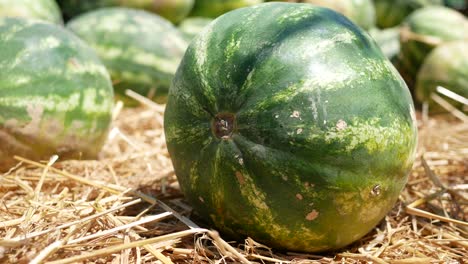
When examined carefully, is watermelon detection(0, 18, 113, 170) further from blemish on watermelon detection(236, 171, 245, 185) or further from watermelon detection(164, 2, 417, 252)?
blemish on watermelon detection(236, 171, 245, 185)

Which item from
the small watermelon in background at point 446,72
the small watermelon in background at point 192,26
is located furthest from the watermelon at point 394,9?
the small watermelon in background at point 192,26

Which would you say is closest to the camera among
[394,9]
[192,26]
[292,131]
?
[292,131]

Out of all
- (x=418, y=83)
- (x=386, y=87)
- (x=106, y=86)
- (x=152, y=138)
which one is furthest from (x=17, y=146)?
(x=418, y=83)

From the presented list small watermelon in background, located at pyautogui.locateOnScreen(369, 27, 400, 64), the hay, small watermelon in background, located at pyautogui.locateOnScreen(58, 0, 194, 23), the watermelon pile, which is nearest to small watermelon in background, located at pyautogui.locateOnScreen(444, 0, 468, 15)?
small watermelon in background, located at pyautogui.locateOnScreen(369, 27, 400, 64)

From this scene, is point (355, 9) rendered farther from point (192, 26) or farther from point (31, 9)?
point (31, 9)

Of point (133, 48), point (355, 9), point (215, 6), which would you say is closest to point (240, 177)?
point (133, 48)

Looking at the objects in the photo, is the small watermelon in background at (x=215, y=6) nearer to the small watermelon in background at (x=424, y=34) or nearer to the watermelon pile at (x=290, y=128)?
the small watermelon in background at (x=424, y=34)
